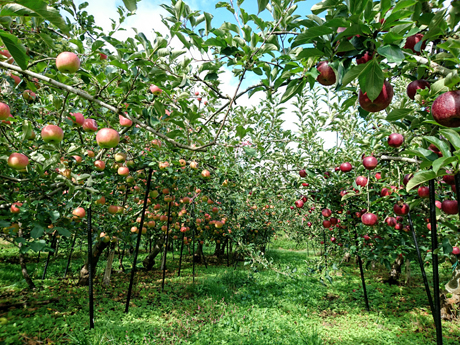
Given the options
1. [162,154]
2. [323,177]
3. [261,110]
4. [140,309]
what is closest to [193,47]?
[162,154]

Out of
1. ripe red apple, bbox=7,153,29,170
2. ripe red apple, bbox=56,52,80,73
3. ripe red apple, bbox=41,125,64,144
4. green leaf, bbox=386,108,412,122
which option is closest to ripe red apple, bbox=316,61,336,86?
green leaf, bbox=386,108,412,122

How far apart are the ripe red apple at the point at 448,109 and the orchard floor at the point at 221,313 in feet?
10.5

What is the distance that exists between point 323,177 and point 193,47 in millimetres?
3081

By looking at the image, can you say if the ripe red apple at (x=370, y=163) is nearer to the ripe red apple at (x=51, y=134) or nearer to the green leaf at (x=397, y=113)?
the green leaf at (x=397, y=113)

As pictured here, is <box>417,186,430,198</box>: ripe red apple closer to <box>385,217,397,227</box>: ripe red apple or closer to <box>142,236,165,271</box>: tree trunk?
<box>385,217,397,227</box>: ripe red apple

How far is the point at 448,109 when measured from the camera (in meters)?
0.90

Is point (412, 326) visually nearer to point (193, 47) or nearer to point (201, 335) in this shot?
point (201, 335)

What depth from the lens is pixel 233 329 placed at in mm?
3791

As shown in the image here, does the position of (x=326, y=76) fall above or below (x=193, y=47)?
below

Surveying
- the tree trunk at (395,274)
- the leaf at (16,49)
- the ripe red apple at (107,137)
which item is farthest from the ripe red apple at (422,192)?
the tree trunk at (395,274)

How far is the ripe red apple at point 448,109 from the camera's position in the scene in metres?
0.88

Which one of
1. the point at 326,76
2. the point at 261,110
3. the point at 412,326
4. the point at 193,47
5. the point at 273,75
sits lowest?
the point at 412,326

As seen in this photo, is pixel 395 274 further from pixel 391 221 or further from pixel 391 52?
pixel 391 52

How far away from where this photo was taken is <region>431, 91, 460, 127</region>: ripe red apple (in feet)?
2.89
